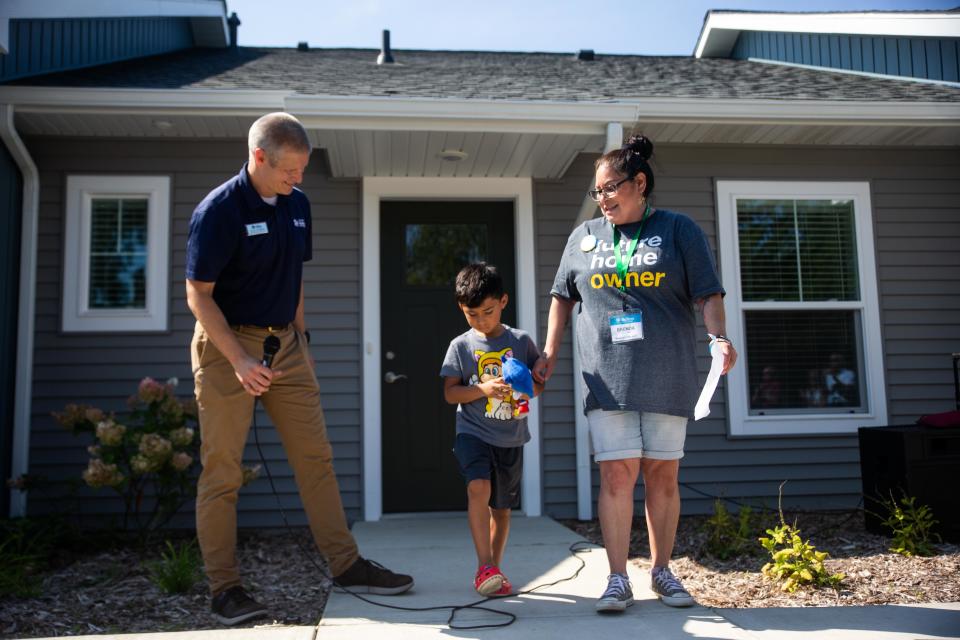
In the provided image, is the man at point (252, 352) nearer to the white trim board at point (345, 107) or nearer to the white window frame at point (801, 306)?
the white trim board at point (345, 107)

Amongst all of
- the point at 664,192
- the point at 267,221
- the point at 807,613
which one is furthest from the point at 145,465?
the point at 664,192

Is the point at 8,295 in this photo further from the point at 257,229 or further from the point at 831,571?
the point at 831,571

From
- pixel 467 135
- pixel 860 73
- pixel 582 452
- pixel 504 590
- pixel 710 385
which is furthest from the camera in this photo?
pixel 860 73

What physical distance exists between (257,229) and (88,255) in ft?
8.91

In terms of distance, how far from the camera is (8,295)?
14.8 ft

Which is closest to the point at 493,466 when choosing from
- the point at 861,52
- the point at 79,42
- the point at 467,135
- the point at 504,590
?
the point at 504,590

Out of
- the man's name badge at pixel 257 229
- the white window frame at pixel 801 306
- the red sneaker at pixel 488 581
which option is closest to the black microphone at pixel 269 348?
the man's name badge at pixel 257 229

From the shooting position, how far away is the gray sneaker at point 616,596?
8.17 ft

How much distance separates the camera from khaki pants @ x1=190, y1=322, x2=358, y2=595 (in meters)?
2.59

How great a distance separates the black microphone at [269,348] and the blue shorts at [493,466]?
78 cm

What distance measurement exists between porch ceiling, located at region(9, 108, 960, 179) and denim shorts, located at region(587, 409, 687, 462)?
2.17 m

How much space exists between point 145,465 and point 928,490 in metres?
3.97

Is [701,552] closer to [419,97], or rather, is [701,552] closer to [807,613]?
[807,613]

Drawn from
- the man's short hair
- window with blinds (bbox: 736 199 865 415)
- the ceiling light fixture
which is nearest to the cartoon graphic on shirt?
the man's short hair
